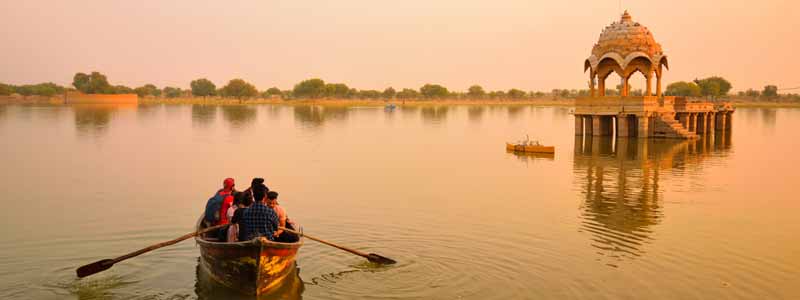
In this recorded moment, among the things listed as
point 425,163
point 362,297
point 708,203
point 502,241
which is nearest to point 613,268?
point 502,241

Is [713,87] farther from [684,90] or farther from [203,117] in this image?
[203,117]

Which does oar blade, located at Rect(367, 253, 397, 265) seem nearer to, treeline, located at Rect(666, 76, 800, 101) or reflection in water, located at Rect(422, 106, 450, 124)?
reflection in water, located at Rect(422, 106, 450, 124)

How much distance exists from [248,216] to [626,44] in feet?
147

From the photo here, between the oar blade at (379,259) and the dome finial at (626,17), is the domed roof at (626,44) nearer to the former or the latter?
the dome finial at (626,17)

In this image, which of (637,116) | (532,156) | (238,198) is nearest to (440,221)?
(238,198)

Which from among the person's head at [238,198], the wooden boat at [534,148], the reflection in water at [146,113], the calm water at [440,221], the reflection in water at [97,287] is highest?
the reflection in water at [146,113]

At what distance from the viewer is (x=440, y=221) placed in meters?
20.0

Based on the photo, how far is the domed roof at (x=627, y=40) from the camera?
52.2 m

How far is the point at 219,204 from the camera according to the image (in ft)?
46.3

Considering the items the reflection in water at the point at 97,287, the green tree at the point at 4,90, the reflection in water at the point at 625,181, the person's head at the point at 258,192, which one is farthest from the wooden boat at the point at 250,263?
the green tree at the point at 4,90

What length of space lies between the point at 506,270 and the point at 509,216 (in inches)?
237

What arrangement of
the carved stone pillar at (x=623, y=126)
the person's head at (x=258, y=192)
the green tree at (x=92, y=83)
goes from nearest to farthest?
the person's head at (x=258, y=192) < the carved stone pillar at (x=623, y=126) < the green tree at (x=92, y=83)

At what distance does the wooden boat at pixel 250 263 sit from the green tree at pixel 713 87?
151m

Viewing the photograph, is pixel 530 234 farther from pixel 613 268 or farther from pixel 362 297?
pixel 362 297
